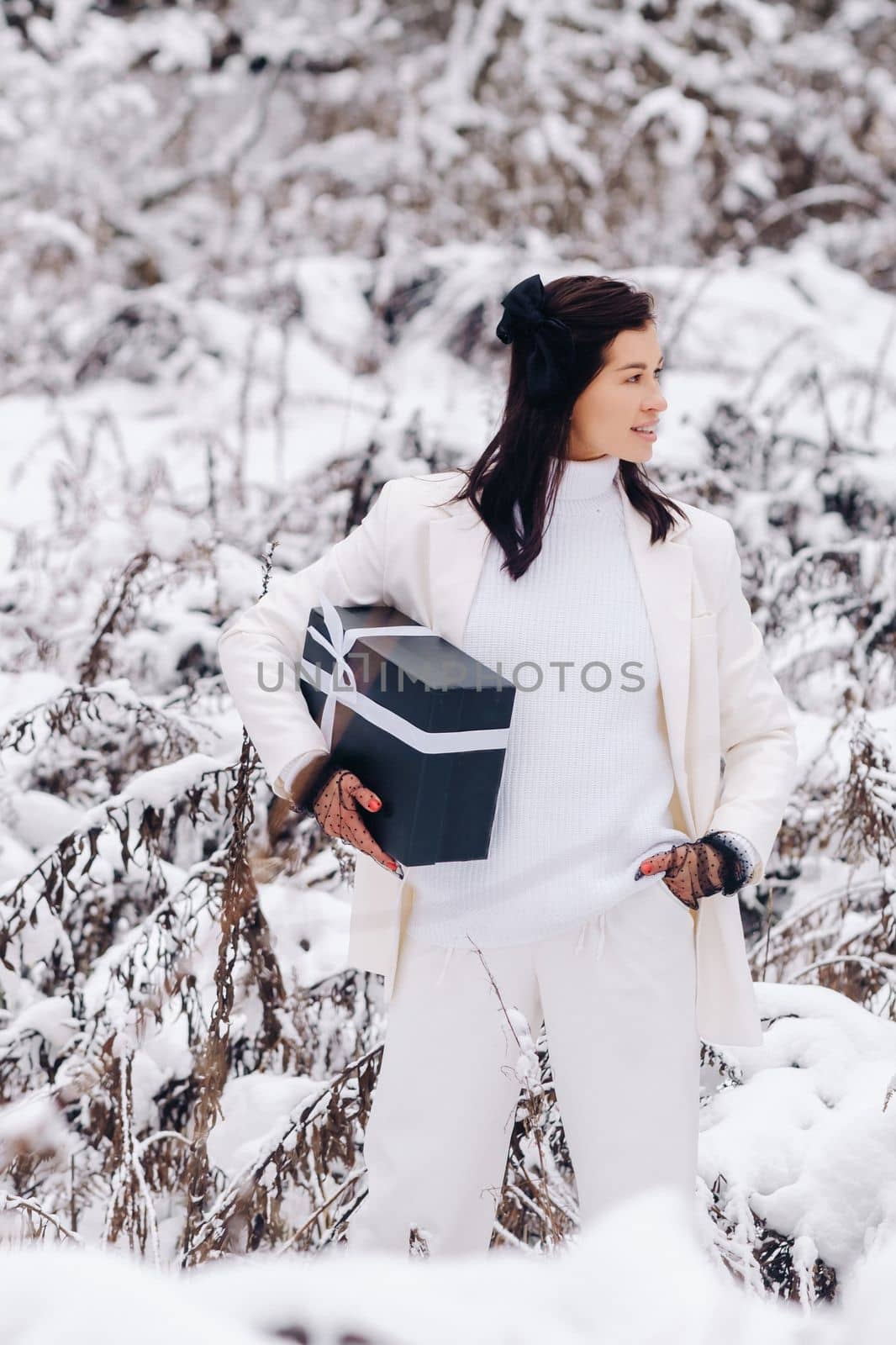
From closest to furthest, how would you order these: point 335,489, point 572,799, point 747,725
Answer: point 572,799
point 747,725
point 335,489

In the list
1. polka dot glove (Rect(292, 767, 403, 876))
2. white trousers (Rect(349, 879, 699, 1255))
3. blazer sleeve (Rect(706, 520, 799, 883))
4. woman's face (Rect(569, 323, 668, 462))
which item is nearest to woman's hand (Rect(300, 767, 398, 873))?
polka dot glove (Rect(292, 767, 403, 876))

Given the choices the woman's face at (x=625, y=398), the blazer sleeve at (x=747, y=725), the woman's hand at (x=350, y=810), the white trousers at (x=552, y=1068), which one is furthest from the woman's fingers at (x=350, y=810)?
the woman's face at (x=625, y=398)

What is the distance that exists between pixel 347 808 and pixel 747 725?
0.57m

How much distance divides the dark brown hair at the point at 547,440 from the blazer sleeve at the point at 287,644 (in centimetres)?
16

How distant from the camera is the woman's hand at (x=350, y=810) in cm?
153

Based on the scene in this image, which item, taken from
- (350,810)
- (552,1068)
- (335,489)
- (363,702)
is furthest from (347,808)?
(335,489)

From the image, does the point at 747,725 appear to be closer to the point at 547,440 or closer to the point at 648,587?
the point at 648,587

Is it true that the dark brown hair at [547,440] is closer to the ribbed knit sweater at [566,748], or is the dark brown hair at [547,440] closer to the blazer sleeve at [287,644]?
the ribbed knit sweater at [566,748]

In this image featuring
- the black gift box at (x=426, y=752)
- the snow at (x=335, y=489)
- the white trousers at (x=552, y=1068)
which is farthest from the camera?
the snow at (x=335, y=489)

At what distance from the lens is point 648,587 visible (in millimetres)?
1652

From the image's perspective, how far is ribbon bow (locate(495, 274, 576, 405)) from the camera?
1597 millimetres

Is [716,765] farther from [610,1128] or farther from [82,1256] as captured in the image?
[82,1256]

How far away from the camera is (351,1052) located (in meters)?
2.44

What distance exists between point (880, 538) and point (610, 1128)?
2328 millimetres
